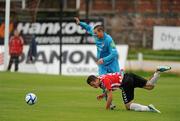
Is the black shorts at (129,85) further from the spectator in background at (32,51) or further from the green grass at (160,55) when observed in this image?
the green grass at (160,55)

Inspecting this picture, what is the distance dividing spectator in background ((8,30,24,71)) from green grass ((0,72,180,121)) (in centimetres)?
722

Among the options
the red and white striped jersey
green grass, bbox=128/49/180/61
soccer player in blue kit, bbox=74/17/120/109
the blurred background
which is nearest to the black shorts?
the red and white striped jersey

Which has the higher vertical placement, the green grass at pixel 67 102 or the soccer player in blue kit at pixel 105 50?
the soccer player in blue kit at pixel 105 50

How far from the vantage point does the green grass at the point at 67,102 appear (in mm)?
17609

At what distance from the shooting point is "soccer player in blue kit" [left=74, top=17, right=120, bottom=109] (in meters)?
21.0

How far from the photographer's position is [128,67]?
44.5 m

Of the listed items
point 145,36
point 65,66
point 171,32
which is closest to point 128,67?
point 65,66

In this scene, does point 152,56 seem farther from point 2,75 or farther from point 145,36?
point 2,75

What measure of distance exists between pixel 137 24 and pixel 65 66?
2067 centimetres

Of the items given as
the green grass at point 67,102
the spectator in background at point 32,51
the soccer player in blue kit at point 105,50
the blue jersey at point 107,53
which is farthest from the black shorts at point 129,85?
the spectator in background at point 32,51

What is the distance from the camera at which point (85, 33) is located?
43.4 meters

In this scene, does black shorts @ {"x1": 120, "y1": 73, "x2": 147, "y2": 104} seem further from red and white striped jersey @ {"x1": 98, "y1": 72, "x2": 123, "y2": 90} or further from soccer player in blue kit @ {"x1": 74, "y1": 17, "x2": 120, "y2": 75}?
soccer player in blue kit @ {"x1": 74, "y1": 17, "x2": 120, "y2": 75}

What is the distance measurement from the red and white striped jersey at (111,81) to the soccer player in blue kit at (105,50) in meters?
1.15

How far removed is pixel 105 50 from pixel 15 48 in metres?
18.9
